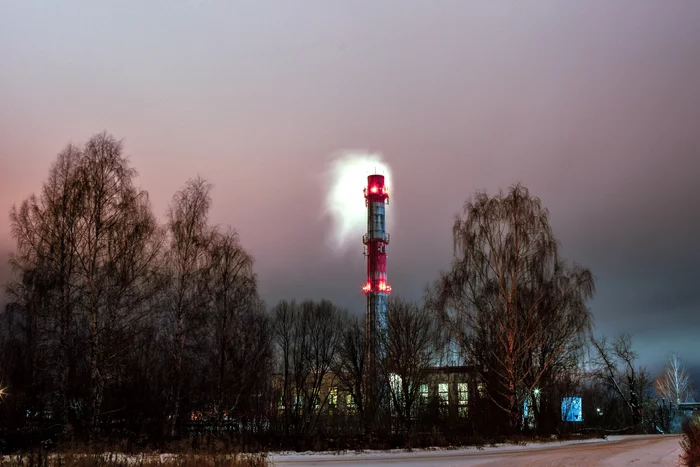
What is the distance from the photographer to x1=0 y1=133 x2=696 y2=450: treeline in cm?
2989

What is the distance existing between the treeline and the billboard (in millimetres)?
2740

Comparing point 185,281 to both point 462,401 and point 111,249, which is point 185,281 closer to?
point 111,249

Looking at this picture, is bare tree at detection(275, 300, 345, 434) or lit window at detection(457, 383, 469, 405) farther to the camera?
bare tree at detection(275, 300, 345, 434)

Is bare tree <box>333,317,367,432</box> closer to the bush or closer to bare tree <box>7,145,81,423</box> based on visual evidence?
bare tree <box>7,145,81,423</box>

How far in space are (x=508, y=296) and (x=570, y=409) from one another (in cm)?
1812

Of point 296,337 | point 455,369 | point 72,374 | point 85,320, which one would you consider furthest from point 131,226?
point 296,337

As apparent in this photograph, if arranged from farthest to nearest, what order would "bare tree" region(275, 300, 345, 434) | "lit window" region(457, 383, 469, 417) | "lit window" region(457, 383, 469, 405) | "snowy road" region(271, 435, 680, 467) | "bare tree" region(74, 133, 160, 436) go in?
1. "bare tree" region(275, 300, 345, 434)
2. "lit window" region(457, 383, 469, 405)
3. "lit window" region(457, 383, 469, 417)
4. "bare tree" region(74, 133, 160, 436)
5. "snowy road" region(271, 435, 680, 467)

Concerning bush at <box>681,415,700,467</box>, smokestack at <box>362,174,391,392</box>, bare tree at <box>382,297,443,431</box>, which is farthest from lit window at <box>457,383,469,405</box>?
smokestack at <box>362,174,391,392</box>

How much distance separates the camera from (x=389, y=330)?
46156 mm

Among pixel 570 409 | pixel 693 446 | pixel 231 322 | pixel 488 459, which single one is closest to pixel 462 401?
pixel 570 409

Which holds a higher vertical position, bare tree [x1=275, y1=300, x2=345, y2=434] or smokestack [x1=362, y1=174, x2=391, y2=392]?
smokestack [x1=362, y1=174, x2=391, y2=392]

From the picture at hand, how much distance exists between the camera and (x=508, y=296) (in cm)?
3753

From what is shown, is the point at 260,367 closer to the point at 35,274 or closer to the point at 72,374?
the point at 72,374

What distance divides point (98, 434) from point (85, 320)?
846 centimetres
